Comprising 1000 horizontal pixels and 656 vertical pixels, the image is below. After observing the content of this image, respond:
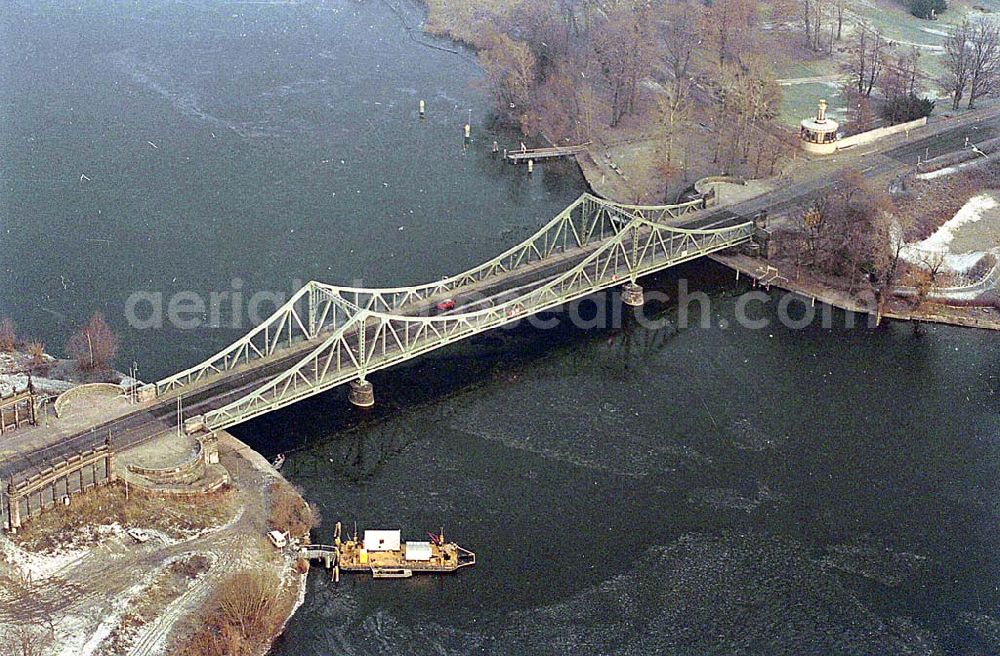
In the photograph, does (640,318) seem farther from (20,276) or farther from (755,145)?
(20,276)

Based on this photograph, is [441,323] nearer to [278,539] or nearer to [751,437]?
[751,437]

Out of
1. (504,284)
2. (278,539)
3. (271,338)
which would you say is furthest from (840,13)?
(278,539)

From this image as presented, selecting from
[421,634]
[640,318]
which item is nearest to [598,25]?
[640,318]

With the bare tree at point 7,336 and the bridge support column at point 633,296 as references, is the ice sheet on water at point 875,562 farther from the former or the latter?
the bare tree at point 7,336

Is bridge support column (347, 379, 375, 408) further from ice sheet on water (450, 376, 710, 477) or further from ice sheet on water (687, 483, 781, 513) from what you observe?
ice sheet on water (687, 483, 781, 513)

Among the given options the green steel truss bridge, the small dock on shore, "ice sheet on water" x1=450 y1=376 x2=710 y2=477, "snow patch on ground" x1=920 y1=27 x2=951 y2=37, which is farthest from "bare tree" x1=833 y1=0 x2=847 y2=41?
"ice sheet on water" x1=450 y1=376 x2=710 y2=477
